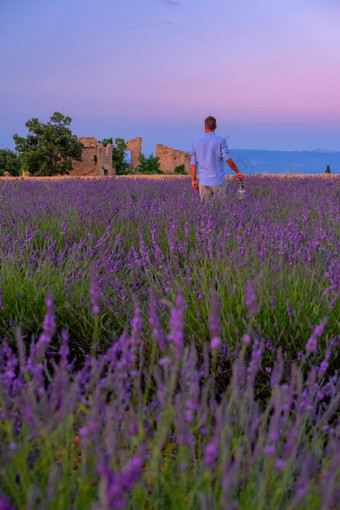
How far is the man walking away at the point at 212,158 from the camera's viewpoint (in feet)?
19.9

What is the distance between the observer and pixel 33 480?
3.81 feet

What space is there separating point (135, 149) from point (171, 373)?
37521 millimetres

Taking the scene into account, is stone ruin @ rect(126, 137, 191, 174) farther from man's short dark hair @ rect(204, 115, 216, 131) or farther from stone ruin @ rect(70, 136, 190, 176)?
man's short dark hair @ rect(204, 115, 216, 131)

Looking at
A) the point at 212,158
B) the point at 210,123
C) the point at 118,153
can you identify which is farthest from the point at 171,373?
the point at 118,153

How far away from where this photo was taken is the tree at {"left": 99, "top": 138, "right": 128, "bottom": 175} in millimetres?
36000

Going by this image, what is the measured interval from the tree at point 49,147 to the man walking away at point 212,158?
26.9m

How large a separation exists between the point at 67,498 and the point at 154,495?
0.67ft

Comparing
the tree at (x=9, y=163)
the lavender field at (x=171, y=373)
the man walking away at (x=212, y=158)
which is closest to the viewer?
the lavender field at (x=171, y=373)

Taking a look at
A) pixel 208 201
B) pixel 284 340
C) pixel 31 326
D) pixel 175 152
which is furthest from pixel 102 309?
pixel 175 152

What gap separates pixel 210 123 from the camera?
611 centimetres

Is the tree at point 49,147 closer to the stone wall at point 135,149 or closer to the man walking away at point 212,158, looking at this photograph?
the stone wall at point 135,149

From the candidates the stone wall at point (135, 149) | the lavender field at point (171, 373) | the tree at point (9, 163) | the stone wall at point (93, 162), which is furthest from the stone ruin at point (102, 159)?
the lavender field at point (171, 373)

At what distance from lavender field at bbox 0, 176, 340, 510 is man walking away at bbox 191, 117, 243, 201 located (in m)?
0.87

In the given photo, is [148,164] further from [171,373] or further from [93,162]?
[171,373]
